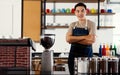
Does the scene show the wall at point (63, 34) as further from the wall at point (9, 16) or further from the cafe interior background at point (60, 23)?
the wall at point (9, 16)

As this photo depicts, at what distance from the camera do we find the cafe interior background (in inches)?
200

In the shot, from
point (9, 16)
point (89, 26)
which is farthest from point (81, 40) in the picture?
point (9, 16)

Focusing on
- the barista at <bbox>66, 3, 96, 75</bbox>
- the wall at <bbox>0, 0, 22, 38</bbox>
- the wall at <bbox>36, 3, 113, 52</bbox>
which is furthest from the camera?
the wall at <bbox>36, 3, 113, 52</bbox>

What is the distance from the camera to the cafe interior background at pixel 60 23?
5.08 meters

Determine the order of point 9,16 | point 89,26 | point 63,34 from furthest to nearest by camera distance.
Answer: point 63,34
point 9,16
point 89,26

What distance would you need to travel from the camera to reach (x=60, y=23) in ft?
17.0

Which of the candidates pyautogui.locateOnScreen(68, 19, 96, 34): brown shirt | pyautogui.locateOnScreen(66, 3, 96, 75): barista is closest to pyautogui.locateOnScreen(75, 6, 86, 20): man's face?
pyautogui.locateOnScreen(66, 3, 96, 75): barista

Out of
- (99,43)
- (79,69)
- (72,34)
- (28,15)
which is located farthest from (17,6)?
(79,69)

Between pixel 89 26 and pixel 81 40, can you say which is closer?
pixel 81 40

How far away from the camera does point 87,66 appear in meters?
1.81

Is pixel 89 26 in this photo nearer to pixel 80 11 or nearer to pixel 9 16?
pixel 80 11

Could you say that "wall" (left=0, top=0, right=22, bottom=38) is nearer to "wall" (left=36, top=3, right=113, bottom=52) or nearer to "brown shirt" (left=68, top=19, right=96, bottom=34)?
"wall" (left=36, top=3, right=113, bottom=52)

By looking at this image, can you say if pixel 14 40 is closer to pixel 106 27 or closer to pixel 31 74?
pixel 31 74

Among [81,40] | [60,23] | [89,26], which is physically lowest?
[81,40]
